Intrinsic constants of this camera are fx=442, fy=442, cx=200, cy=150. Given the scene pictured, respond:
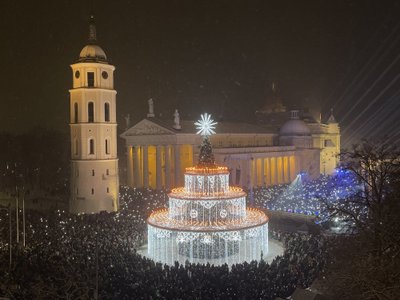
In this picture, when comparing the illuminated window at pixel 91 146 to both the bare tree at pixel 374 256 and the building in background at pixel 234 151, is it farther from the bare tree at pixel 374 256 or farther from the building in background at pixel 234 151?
the bare tree at pixel 374 256

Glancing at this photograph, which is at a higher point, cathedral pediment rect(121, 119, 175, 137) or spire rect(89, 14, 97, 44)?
spire rect(89, 14, 97, 44)

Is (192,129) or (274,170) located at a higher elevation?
(192,129)

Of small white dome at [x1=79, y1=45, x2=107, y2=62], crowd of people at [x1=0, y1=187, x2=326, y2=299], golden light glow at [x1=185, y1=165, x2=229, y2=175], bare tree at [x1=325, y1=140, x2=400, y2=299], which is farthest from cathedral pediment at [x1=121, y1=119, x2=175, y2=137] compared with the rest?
bare tree at [x1=325, y1=140, x2=400, y2=299]

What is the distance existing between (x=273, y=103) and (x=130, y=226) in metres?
58.1

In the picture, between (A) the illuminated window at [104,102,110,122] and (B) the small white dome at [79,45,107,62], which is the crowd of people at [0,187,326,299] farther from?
(B) the small white dome at [79,45,107,62]

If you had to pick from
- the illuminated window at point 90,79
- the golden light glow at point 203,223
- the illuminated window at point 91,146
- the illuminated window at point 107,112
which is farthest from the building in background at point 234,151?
the golden light glow at point 203,223

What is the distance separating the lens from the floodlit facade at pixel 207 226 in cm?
2369

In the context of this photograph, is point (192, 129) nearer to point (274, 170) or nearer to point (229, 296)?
point (274, 170)

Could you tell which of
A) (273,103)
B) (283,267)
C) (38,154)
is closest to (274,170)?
(273,103)

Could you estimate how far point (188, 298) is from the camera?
1767cm

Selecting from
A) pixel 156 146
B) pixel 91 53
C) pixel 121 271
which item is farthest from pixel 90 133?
pixel 121 271

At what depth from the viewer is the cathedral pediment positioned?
158 feet

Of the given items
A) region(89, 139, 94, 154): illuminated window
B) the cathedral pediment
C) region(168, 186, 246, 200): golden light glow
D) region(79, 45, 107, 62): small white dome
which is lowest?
region(168, 186, 246, 200): golden light glow

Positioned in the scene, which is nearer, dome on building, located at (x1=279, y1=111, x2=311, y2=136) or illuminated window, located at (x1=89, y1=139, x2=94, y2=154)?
illuminated window, located at (x1=89, y1=139, x2=94, y2=154)
